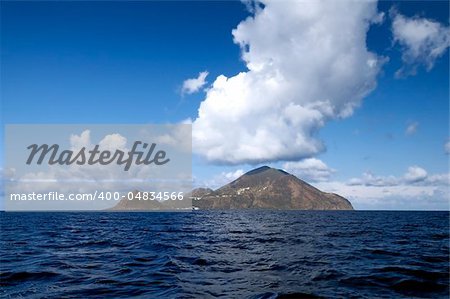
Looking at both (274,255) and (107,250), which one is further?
(107,250)

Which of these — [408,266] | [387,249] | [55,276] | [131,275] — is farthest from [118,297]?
[387,249]

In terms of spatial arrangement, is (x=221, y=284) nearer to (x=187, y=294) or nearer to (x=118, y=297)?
(x=187, y=294)

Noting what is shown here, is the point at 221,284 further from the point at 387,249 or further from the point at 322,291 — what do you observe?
the point at 387,249

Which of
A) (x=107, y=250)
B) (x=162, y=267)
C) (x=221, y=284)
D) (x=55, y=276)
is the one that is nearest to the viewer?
(x=221, y=284)

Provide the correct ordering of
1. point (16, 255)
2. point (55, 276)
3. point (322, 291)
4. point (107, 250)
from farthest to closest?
point (107, 250), point (16, 255), point (55, 276), point (322, 291)

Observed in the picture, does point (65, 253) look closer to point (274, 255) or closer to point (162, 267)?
point (162, 267)

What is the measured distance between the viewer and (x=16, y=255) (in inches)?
951

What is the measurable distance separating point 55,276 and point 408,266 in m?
18.8

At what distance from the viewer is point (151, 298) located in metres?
13.4

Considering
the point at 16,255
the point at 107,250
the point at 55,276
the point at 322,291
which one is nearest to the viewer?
the point at 322,291

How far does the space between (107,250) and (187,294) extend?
14.9 m

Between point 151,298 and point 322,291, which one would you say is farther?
point 322,291

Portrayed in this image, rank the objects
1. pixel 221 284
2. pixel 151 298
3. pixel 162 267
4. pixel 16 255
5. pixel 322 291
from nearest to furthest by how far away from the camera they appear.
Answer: pixel 151 298
pixel 322 291
pixel 221 284
pixel 162 267
pixel 16 255

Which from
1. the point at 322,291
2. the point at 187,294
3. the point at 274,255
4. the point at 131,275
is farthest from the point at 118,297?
the point at 274,255
